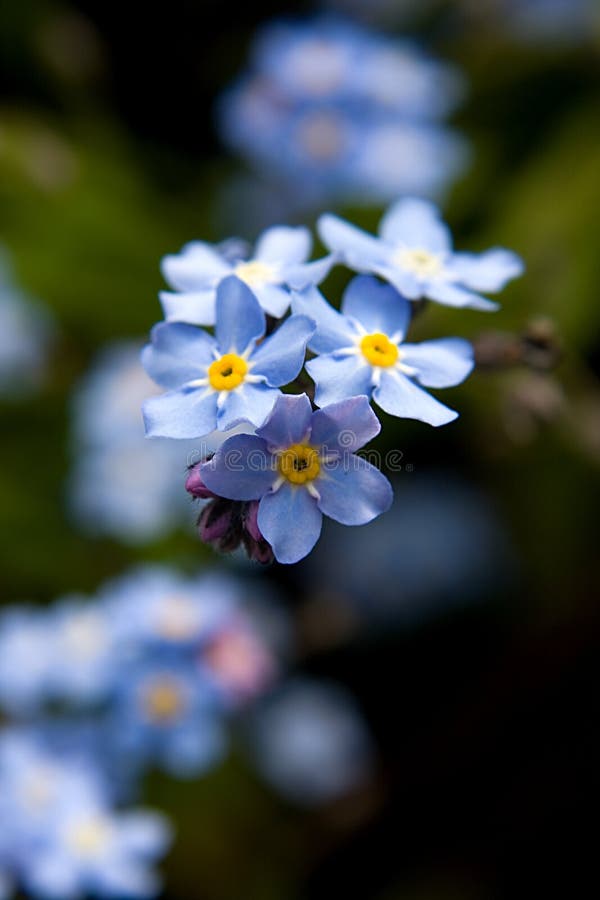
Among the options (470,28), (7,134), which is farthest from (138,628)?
(470,28)

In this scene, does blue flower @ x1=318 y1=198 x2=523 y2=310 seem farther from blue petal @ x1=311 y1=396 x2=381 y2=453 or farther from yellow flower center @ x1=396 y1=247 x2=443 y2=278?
blue petal @ x1=311 y1=396 x2=381 y2=453

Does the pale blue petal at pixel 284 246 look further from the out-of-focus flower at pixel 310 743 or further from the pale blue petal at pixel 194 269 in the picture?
the out-of-focus flower at pixel 310 743

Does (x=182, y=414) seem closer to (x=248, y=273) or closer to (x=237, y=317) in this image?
(x=237, y=317)

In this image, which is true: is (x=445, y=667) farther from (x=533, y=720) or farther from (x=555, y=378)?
(x=555, y=378)

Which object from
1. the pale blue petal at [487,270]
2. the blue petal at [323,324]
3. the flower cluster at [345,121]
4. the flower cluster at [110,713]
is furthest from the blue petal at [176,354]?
the flower cluster at [345,121]

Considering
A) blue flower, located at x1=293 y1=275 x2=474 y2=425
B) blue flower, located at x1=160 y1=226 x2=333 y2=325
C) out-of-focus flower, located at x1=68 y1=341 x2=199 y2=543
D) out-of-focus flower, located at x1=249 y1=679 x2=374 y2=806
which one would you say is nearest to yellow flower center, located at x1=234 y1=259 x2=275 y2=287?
blue flower, located at x1=160 y1=226 x2=333 y2=325

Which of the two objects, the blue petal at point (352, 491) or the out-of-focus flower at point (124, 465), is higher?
the out-of-focus flower at point (124, 465)
